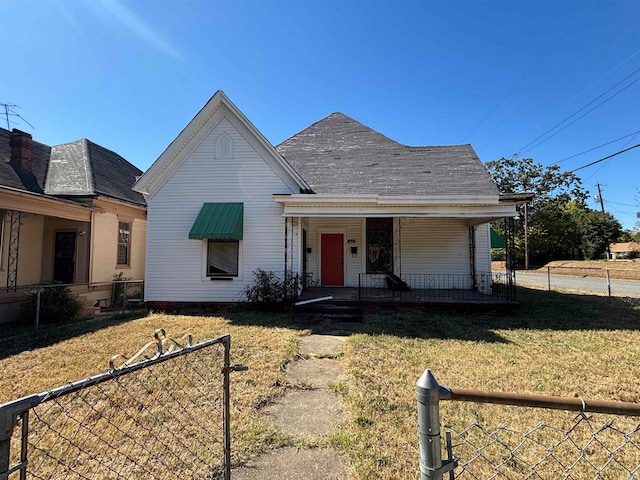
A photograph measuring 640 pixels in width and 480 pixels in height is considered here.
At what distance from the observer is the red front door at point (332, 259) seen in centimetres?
1291

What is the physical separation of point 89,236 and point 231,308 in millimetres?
6097

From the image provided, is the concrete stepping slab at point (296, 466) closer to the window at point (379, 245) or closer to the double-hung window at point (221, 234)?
the double-hung window at point (221, 234)

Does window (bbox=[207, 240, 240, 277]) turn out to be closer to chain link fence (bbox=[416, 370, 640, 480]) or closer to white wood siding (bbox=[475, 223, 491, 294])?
chain link fence (bbox=[416, 370, 640, 480])

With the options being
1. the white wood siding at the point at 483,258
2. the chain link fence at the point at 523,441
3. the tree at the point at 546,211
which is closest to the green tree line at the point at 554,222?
the tree at the point at 546,211

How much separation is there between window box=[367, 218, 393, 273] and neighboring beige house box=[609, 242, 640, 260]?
57712mm

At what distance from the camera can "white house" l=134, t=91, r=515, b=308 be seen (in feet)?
33.5

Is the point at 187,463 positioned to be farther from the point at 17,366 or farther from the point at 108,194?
the point at 108,194

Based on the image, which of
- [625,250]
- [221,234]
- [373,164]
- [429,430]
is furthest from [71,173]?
[625,250]

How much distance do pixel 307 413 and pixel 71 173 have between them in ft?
46.0

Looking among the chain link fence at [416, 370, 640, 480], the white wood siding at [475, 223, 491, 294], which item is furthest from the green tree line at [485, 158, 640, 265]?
the chain link fence at [416, 370, 640, 480]

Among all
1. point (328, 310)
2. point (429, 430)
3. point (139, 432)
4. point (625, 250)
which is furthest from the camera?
point (625, 250)

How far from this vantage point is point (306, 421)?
3.68 meters

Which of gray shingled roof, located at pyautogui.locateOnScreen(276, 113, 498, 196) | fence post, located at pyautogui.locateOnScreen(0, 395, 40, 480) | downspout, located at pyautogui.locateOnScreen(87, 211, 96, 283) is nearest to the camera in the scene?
fence post, located at pyautogui.locateOnScreen(0, 395, 40, 480)

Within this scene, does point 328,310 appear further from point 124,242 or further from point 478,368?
point 124,242
